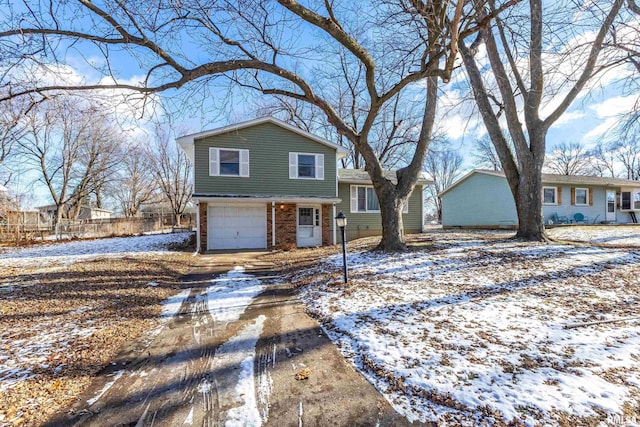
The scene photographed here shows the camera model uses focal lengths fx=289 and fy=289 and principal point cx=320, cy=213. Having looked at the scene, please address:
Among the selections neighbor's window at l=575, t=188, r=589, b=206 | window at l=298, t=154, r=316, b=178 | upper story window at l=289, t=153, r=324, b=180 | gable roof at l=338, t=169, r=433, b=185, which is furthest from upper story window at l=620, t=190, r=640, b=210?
window at l=298, t=154, r=316, b=178

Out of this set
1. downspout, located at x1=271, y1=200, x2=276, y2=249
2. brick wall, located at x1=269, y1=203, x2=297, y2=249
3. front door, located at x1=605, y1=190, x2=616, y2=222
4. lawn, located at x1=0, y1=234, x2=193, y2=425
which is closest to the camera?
lawn, located at x1=0, y1=234, x2=193, y2=425

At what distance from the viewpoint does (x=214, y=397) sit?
245 cm

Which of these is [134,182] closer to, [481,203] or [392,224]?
[392,224]

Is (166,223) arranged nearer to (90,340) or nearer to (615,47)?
(90,340)

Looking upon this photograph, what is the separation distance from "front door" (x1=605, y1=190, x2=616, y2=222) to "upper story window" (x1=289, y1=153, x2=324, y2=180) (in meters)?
21.5

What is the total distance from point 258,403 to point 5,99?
6690mm

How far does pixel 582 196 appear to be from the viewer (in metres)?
19.6

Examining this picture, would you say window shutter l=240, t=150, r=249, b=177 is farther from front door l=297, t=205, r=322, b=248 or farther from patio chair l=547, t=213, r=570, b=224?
patio chair l=547, t=213, r=570, b=224

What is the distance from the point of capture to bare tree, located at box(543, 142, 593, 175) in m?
37.4

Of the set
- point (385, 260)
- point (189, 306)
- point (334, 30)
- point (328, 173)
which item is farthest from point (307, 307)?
point (328, 173)

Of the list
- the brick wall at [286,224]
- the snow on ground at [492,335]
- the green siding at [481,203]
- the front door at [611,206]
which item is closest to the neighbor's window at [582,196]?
the front door at [611,206]

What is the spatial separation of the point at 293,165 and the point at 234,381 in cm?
1162

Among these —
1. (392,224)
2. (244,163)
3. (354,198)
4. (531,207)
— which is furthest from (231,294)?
(354,198)

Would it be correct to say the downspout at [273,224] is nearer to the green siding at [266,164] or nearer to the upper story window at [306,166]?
the green siding at [266,164]
